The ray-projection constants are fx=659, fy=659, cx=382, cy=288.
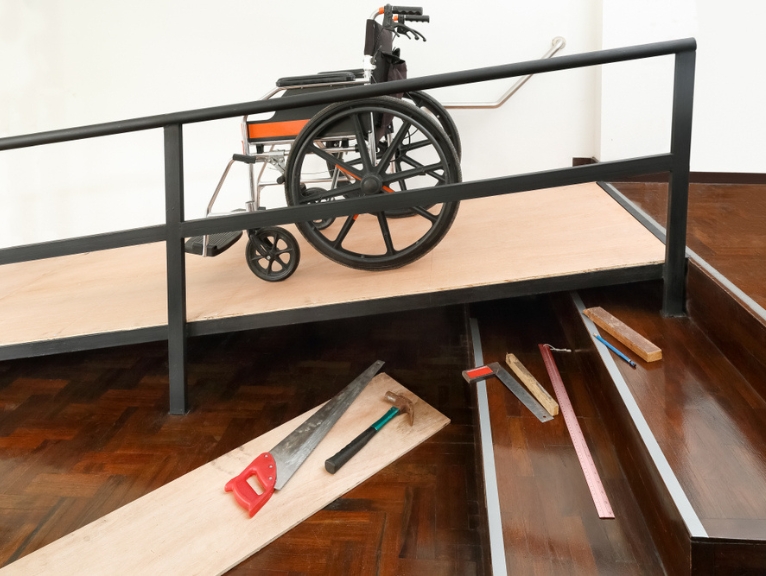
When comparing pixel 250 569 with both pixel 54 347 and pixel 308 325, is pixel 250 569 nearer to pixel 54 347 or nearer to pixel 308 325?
pixel 54 347

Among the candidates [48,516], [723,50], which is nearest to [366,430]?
[48,516]

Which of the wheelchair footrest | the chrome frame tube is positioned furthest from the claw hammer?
the chrome frame tube

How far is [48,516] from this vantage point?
76.8 inches

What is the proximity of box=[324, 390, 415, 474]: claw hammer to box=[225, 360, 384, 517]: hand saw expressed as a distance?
11cm

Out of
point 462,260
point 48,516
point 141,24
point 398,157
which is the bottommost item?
point 48,516

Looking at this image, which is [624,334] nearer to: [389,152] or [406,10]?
[389,152]

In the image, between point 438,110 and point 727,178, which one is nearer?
point 438,110

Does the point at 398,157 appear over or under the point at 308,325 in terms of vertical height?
over

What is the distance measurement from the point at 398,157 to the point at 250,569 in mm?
1814

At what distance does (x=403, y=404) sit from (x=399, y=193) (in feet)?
2.38

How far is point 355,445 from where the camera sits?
209 cm

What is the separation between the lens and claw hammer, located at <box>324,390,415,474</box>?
201 centimetres

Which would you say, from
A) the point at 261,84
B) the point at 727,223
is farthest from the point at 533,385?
the point at 261,84

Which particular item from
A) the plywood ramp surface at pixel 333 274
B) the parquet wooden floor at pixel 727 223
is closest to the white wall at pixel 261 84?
the parquet wooden floor at pixel 727 223
